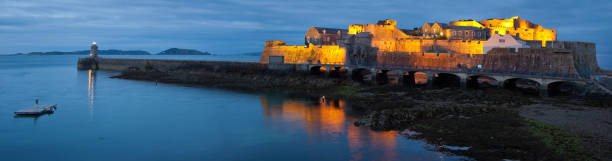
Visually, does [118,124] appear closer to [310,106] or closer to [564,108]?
[310,106]

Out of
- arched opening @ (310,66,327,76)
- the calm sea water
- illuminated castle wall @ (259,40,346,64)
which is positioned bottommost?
the calm sea water

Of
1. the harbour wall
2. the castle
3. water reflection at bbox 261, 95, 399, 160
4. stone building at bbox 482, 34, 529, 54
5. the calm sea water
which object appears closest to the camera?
water reflection at bbox 261, 95, 399, 160

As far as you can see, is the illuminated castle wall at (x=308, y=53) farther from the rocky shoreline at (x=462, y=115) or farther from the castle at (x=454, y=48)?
the rocky shoreline at (x=462, y=115)

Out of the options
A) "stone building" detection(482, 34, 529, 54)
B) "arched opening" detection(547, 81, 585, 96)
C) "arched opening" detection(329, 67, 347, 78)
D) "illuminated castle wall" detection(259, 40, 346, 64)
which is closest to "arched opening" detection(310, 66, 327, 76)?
"illuminated castle wall" detection(259, 40, 346, 64)

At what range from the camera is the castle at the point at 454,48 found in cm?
4291

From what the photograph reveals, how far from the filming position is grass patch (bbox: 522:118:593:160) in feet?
59.0

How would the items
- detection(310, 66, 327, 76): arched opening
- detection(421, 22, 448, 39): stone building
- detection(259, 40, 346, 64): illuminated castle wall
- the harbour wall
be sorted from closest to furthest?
detection(310, 66, 327, 76): arched opening
detection(259, 40, 346, 64): illuminated castle wall
the harbour wall
detection(421, 22, 448, 39): stone building

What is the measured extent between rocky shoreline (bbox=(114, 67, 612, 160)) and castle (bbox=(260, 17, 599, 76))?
7.25 m

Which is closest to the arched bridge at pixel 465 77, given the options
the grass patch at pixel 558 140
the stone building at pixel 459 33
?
the stone building at pixel 459 33

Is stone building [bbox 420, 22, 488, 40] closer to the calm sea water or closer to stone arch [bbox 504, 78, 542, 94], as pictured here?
stone arch [bbox 504, 78, 542, 94]

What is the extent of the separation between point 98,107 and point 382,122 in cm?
2395

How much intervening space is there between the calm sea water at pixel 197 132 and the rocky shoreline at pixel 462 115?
5.62 ft

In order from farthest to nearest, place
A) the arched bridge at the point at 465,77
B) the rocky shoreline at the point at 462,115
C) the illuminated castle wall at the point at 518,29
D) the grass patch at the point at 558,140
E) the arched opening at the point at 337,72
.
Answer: the illuminated castle wall at the point at 518,29 → the arched opening at the point at 337,72 → the arched bridge at the point at 465,77 → the rocky shoreline at the point at 462,115 → the grass patch at the point at 558,140

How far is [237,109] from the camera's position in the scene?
35250 millimetres
